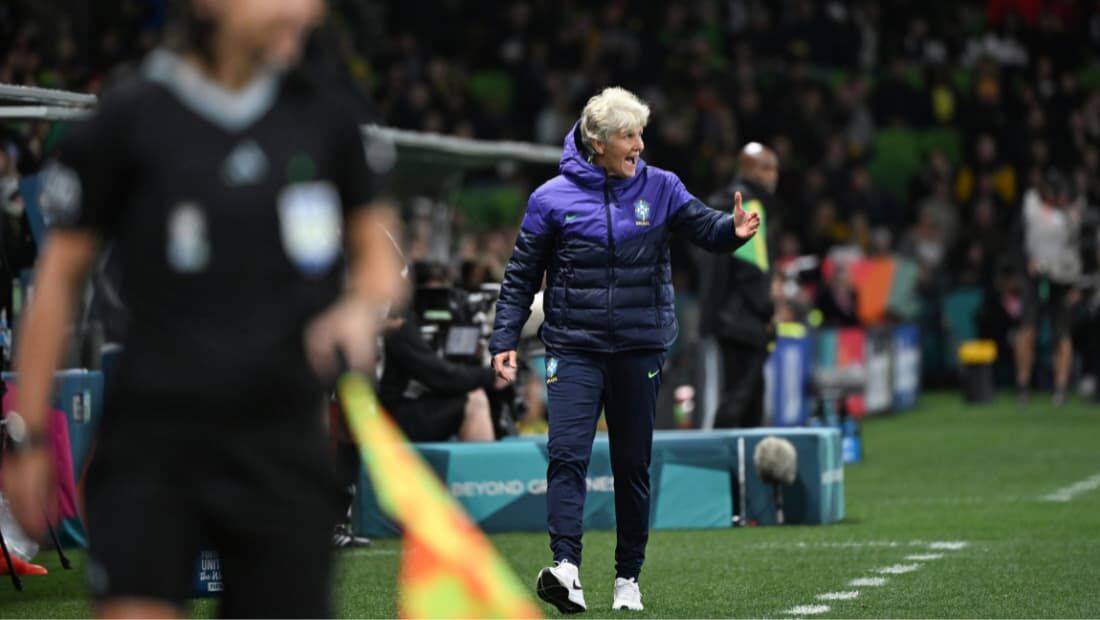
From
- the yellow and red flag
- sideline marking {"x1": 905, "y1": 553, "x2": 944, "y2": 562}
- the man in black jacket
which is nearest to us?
the yellow and red flag

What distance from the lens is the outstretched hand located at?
27.9 ft

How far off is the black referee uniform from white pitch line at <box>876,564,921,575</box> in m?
5.99

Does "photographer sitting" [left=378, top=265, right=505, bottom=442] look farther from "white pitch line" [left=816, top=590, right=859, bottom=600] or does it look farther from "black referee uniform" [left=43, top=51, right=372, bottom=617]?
"black referee uniform" [left=43, top=51, right=372, bottom=617]

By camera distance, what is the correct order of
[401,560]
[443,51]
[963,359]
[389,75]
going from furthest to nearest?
[443,51] → [389,75] → [963,359] → [401,560]

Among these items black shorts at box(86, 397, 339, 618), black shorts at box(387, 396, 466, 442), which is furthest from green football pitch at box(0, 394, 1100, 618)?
black shorts at box(86, 397, 339, 618)

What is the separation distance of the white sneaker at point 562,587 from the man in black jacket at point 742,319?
535 cm

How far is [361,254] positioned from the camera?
454 centimetres

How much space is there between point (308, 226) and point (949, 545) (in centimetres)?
733

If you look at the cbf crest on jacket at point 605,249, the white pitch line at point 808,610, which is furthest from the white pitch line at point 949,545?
the cbf crest on jacket at point 605,249

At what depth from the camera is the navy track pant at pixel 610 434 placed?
8.75 metres

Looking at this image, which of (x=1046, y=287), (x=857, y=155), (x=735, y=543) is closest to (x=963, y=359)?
(x=1046, y=287)

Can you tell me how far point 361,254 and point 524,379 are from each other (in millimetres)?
10168

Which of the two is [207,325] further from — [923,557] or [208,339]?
[923,557]

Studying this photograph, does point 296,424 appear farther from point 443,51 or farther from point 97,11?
point 443,51
